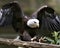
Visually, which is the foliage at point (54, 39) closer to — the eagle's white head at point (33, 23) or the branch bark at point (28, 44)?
the eagle's white head at point (33, 23)

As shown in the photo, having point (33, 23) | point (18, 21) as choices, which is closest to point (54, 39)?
point (33, 23)

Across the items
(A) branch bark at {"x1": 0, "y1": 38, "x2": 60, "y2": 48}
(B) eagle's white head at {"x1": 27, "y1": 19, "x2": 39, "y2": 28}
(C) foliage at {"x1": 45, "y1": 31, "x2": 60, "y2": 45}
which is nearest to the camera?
(A) branch bark at {"x1": 0, "y1": 38, "x2": 60, "y2": 48}

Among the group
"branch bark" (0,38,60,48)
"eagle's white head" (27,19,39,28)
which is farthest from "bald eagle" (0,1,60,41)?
"branch bark" (0,38,60,48)

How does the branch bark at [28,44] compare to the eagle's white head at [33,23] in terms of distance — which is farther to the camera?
the eagle's white head at [33,23]

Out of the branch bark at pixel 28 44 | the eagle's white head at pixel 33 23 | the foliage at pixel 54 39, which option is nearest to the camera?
the branch bark at pixel 28 44

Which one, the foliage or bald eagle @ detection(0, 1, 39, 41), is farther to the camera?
bald eagle @ detection(0, 1, 39, 41)

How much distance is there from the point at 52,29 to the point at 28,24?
0.52 ft

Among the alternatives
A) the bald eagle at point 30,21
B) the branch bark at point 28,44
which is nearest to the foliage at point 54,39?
the bald eagle at point 30,21

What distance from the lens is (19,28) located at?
1965 millimetres

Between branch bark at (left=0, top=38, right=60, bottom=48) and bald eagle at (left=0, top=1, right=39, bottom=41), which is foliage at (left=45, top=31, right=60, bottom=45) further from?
branch bark at (left=0, top=38, right=60, bottom=48)

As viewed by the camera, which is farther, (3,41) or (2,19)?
(2,19)

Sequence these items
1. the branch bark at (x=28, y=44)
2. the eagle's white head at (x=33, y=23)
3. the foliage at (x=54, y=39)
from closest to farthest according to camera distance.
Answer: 1. the branch bark at (x=28, y=44)
2. the foliage at (x=54, y=39)
3. the eagle's white head at (x=33, y=23)

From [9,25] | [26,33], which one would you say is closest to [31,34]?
[26,33]

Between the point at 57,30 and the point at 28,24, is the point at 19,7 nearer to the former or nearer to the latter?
the point at 28,24
